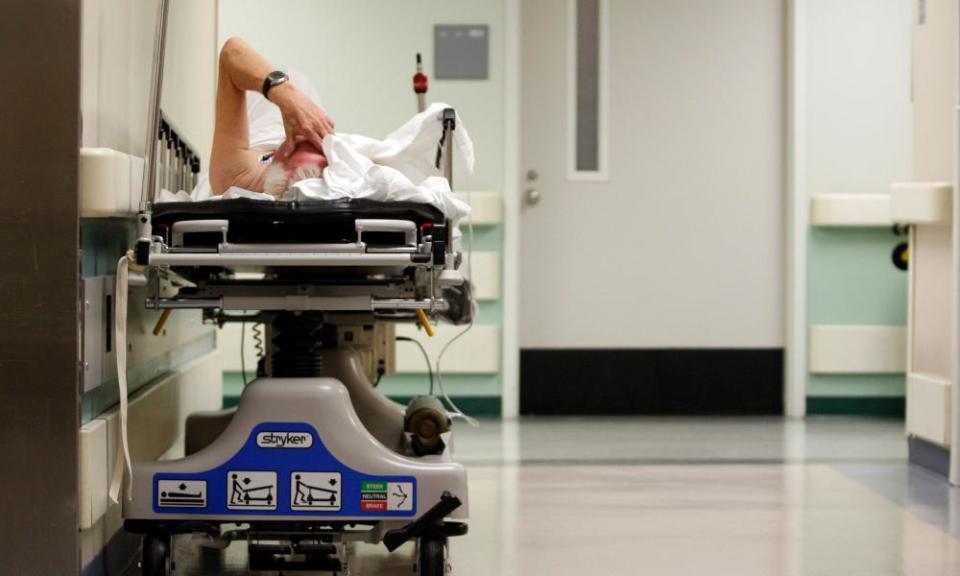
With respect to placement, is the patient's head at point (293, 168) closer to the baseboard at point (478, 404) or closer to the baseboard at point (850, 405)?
the baseboard at point (478, 404)

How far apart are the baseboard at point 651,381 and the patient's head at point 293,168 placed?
3286mm

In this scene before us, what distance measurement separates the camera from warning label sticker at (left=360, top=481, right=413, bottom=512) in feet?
8.33

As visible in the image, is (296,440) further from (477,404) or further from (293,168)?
(477,404)

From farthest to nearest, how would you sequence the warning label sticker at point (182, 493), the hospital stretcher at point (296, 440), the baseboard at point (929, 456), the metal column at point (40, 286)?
1. the baseboard at point (929, 456)
2. the warning label sticker at point (182, 493)
3. the hospital stretcher at point (296, 440)
4. the metal column at point (40, 286)

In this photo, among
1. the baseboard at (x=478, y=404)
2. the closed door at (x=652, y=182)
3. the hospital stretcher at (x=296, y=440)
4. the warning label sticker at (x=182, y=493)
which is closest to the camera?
the hospital stretcher at (x=296, y=440)

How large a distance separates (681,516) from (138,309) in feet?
5.13

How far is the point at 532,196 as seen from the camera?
233 inches

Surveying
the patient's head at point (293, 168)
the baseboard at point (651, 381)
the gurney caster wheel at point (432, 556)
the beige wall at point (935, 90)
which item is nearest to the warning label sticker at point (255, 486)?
the gurney caster wheel at point (432, 556)

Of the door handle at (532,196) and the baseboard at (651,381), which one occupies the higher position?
the door handle at (532,196)

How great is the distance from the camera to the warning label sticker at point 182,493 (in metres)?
2.53

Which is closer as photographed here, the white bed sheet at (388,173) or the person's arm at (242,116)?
the white bed sheet at (388,173)

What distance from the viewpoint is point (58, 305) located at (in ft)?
7.60

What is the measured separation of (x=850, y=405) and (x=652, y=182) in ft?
4.48

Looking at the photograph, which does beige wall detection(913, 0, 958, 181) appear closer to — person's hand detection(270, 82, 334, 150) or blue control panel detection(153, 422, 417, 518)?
person's hand detection(270, 82, 334, 150)
